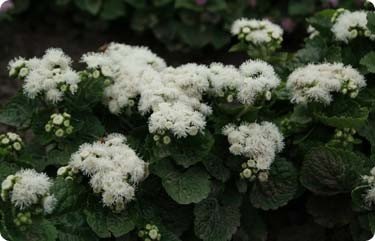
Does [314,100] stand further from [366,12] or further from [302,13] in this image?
[302,13]

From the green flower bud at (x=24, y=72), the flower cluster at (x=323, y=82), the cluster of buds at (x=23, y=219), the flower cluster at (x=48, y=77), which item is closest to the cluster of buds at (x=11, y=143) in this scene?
the flower cluster at (x=48, y=77)

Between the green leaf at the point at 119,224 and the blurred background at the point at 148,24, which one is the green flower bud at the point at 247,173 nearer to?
the green leaf at the point at 119,224

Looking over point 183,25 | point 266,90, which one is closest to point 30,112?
point 266,90

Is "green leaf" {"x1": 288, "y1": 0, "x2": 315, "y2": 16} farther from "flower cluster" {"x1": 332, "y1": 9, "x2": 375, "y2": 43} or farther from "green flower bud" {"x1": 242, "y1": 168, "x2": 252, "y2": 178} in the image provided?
"green flower bud" {"x1": 242, "y1": 168, "x2": 252, "y2": 178}

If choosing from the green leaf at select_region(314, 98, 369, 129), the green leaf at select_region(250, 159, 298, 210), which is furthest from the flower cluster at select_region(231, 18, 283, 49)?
the green leaf at select_region(250, 159, 298, 210)

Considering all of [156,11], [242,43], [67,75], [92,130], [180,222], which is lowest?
[180,222]

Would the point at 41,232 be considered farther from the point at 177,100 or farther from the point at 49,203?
the point at 177,100

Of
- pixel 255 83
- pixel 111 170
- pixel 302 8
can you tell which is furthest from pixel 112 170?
pixel 302 8
